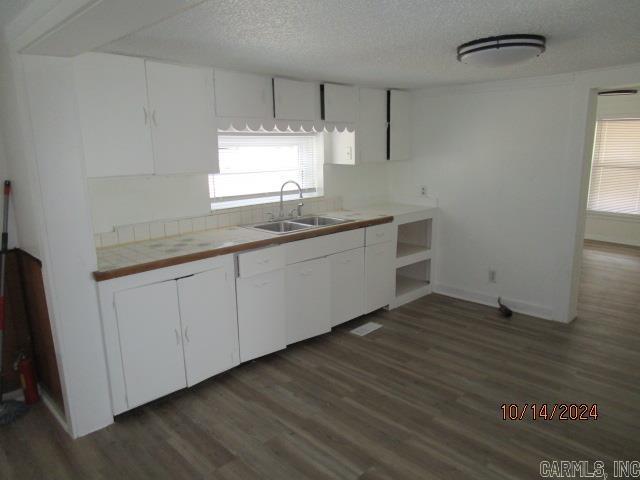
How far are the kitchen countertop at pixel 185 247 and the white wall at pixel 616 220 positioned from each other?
16.7ft

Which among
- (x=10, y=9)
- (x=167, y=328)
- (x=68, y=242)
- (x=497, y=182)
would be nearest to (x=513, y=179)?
(x=497, y=182)

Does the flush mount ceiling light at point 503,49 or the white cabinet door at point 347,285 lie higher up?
the flush mount ceiling light at point 503,49

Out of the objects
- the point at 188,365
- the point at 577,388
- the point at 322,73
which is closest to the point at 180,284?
the point at 188,365

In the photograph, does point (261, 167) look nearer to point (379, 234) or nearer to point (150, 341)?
point (379, 234)

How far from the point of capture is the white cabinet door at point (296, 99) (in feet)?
11.5

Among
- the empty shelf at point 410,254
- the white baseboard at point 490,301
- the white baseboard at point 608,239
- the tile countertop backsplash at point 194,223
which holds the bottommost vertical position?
the white baseboard at point 490,301

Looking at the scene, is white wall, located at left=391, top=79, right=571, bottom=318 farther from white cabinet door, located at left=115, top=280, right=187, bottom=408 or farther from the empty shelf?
white cabinet door, located at left=115, top=280, right=187, bottom=408

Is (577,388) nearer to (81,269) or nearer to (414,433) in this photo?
(414,433)

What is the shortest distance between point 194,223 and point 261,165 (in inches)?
33.9

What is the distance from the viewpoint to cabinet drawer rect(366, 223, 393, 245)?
3936mm

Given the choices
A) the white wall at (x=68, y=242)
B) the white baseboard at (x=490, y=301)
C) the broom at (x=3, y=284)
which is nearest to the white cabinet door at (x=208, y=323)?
the white wall at (x=68, y=242)

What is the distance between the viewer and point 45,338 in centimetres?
260

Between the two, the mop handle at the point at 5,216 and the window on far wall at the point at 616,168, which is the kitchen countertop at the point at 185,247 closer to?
the mop handle at the point at 5,216

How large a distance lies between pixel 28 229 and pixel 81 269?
409 mm
